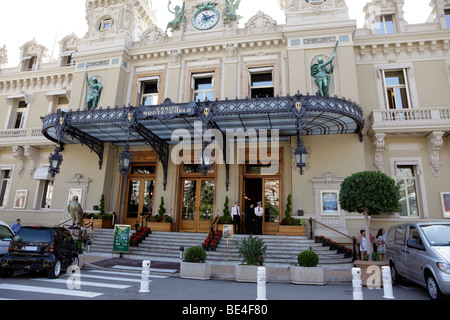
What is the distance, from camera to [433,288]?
261 inches

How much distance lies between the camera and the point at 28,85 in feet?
71.8

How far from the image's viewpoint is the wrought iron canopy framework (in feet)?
41.9

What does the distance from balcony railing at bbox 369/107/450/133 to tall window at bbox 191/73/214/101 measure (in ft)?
29.5

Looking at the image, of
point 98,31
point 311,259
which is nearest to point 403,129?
point 311,259

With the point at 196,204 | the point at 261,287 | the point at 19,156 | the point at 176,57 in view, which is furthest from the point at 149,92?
the point at 261,287

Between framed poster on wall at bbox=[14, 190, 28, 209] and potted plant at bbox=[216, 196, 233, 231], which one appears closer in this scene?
potted plant at bbox=[216, 196, 233, 231]

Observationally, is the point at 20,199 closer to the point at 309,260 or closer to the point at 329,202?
the point at 329,202

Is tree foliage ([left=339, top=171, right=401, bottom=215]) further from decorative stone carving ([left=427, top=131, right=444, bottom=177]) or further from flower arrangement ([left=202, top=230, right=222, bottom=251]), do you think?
decorative stone carving ([left=427, top=131, right=444, bottom=177])

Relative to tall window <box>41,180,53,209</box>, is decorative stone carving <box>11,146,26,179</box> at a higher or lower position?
higher

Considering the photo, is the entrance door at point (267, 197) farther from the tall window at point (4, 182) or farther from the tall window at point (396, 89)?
the tall window at point (4, 182)

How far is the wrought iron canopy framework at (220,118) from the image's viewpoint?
12.8 metres

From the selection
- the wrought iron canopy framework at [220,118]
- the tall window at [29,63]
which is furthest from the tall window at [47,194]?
the tall window at [29,63]

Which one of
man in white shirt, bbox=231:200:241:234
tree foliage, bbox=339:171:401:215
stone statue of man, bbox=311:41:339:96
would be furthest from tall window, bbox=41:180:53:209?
tree foliage, bbox=339:171:401:215
